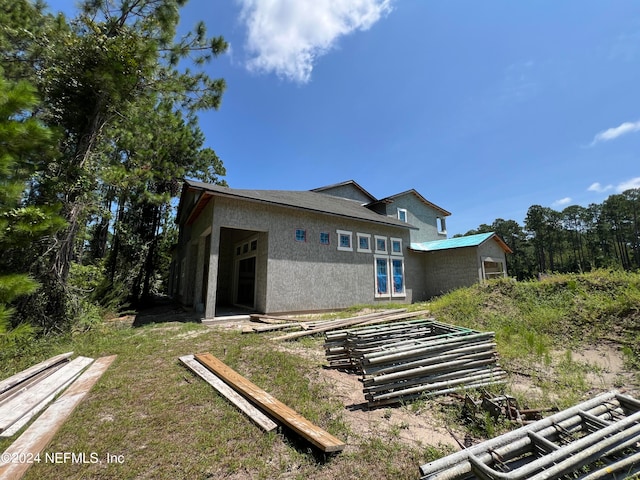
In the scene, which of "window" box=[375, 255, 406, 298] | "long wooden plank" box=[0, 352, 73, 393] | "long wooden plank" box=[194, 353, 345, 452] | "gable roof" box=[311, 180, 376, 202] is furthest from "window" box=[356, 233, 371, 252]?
"long wooden plank" box=[0, 352, 73, 393]

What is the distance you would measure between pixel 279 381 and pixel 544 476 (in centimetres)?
329

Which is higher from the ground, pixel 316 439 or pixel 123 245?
pixel 123 245

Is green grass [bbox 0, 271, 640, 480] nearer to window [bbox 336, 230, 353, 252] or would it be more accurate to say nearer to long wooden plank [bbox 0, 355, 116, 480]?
long wooden plank [bbox 0, 355, 116, 480]

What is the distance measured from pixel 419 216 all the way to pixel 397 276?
7.40m

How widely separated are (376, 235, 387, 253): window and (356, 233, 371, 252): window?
0.60 m

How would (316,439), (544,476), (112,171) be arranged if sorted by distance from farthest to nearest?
(112,171)
(316,439)
(544,476)

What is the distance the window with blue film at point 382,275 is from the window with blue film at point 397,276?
1.96 ft

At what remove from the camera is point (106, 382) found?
4.13 metres

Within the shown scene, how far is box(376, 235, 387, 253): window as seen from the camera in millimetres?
13711

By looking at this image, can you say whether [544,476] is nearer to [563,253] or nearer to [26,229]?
[26,229]

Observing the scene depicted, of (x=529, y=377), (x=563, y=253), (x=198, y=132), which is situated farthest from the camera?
(x=563, y=253)

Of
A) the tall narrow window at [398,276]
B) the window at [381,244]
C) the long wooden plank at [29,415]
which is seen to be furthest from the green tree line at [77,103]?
the tall narrow window at [398,276]

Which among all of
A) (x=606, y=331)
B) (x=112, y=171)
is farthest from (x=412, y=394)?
(x=112, y=171)

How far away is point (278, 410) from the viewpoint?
9.93 ft
